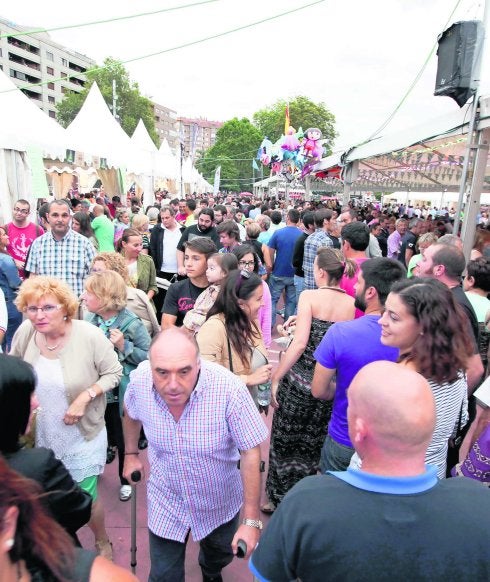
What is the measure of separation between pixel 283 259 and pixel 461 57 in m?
3.42

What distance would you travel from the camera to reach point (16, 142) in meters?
7.35

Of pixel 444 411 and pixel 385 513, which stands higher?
pixel 385 513

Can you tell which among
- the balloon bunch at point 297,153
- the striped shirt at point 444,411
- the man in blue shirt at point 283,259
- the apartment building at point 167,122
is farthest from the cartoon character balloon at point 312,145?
the apartment building at point 167,122

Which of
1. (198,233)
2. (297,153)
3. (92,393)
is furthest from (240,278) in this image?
(297,153)

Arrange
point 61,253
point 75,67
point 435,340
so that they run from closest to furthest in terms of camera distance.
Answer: point 435,340
point 61,253
point 75,67

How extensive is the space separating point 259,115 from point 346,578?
274ft

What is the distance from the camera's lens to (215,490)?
2.02 m

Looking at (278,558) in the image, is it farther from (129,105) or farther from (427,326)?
(129,105)

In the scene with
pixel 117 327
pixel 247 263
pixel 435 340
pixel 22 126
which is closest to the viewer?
pixel 435 340

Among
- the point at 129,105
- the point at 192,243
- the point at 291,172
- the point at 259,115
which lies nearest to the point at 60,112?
the point at 129,105

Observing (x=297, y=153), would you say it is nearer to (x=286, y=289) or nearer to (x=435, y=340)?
(x=286, y=289)

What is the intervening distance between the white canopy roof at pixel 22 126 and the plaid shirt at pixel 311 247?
528 cm

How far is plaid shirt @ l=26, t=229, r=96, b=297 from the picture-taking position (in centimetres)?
430

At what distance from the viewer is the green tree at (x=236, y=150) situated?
81.1 m
